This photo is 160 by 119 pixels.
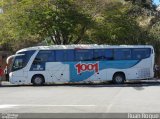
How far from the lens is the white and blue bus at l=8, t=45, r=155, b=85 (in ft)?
96.6

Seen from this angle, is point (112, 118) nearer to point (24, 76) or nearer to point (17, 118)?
point (17, 118)

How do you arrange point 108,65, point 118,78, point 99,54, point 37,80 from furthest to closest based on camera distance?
point 118,78, point 99,54, point 108,65, point 37,80

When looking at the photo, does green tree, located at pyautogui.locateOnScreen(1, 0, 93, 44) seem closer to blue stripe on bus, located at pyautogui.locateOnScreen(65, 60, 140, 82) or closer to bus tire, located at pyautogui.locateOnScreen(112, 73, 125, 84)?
blue stripe on bus, located at pyautogui.locateOnScreen(65, 60, 140, 82)

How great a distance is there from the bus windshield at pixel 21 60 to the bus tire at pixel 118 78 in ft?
19.7

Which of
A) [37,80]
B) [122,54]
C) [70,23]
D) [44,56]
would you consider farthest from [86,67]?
[70,23]

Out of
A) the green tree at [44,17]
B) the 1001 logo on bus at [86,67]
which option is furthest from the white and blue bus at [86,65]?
the green tree at [44,17]

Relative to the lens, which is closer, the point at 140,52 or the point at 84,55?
the point at 84,55

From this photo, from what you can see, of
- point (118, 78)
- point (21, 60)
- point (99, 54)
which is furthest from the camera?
point (118, 78)

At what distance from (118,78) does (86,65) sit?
243cm

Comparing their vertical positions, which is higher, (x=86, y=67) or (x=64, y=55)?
(x=64, y=55)

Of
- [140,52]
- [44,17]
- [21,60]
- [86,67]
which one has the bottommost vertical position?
[86,67]

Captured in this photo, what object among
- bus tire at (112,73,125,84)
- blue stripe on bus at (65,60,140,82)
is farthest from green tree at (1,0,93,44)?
bus tire at (112,73,125,84)

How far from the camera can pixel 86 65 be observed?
29828 mm

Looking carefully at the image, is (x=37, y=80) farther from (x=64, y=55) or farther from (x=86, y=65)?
(x=86, y=65)
